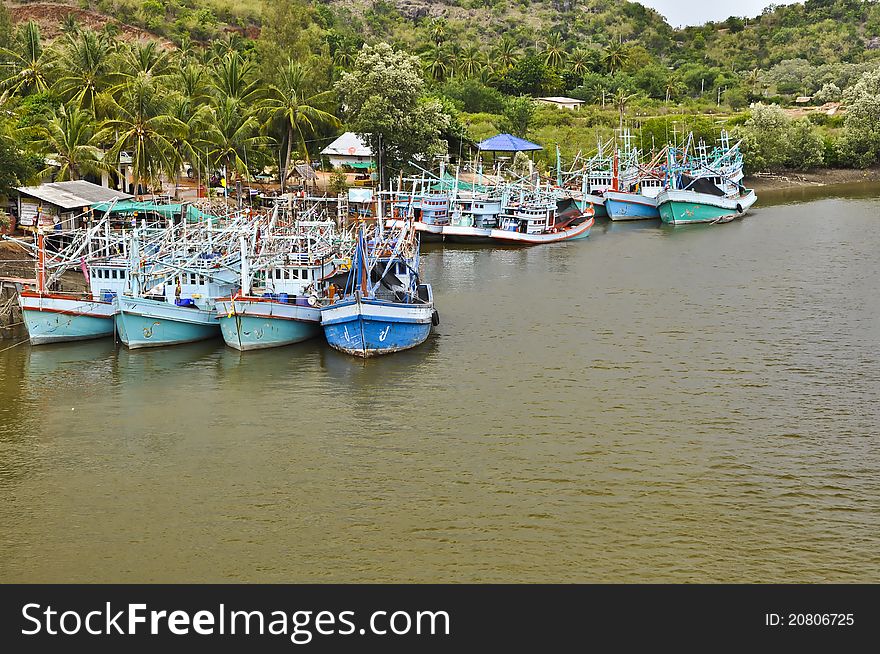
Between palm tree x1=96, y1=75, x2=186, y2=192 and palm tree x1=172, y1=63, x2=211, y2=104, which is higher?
palm tree x1=172, y1=63, x2=211, y2=104

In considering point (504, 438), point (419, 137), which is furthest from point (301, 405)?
point (419, 137)

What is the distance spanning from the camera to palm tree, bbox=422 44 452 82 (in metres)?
116

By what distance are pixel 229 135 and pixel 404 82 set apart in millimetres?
13434

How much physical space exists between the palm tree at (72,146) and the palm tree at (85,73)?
5814 mm

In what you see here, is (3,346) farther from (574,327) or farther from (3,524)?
(574,327)

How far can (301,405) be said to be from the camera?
33.4m

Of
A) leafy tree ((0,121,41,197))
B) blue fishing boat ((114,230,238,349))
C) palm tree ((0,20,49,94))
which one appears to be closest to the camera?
blue fishing boat ((114,230,238,349))

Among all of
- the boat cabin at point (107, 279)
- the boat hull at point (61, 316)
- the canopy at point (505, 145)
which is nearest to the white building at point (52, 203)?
the boat cabin at point (107, 279)

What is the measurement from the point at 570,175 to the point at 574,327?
4226 centimetres

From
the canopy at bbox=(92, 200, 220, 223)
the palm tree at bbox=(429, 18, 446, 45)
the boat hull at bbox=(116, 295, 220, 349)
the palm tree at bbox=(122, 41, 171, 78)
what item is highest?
the palm tree at bbox=(429, 18, 446, 45)

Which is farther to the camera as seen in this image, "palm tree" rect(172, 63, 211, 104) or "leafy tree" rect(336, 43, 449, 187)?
"leafy tree" rect(336, 43, 449, 187)

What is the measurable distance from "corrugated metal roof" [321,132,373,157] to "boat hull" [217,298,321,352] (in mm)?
41213

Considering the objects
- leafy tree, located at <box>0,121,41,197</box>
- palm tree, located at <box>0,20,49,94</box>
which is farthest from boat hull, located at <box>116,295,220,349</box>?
palm tree, located at <box>0,20,49,94</box>

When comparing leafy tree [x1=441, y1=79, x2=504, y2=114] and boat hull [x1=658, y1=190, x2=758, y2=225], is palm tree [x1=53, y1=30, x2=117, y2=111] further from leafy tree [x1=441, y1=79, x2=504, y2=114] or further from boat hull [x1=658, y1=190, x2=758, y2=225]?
leafy tree [x1=441, y1=79, x2=504, y2=114]
